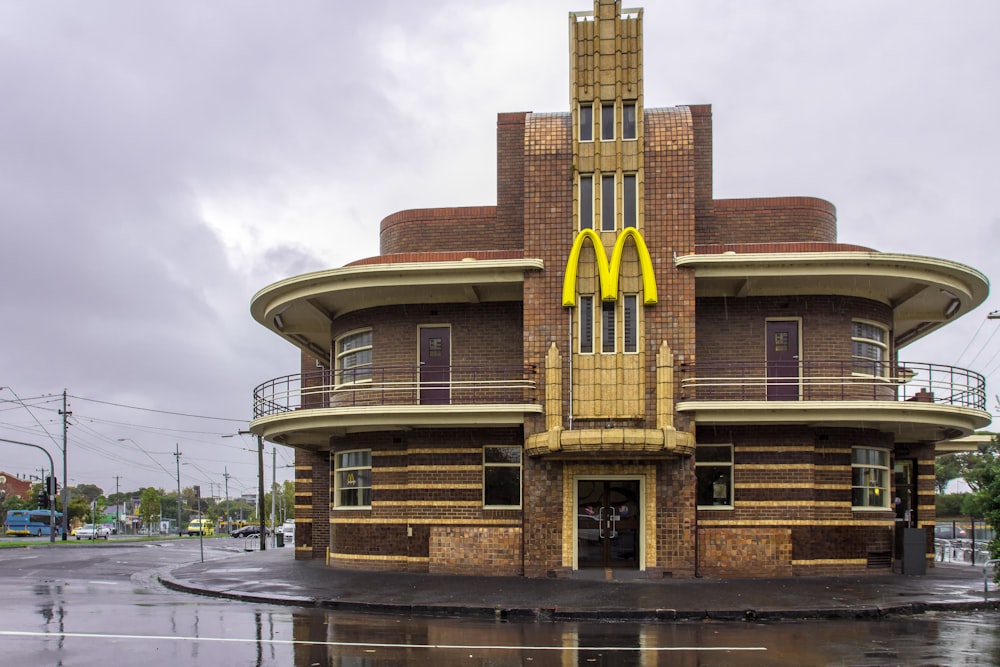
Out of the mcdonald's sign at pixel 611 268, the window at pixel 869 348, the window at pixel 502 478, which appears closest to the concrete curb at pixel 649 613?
the window at pixel 502 478

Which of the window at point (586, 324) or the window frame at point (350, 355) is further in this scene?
the window frame at point (350, 355)

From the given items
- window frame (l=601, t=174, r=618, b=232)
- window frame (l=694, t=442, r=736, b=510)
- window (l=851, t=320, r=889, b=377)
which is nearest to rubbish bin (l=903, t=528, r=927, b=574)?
window (l=851, t=320, r=889, b=377)

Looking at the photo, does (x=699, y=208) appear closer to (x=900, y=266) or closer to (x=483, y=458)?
(x=900, y=266)

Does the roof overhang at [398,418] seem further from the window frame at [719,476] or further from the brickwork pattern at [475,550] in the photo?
the window frame at [719,476]

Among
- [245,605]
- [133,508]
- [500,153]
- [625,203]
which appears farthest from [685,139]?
[133,508]

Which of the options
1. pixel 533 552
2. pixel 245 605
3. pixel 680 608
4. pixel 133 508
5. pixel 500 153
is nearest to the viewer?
pixel 680 608

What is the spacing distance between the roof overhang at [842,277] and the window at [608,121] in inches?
142

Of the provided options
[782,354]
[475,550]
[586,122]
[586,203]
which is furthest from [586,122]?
[475,550]

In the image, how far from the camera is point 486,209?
2602 cm

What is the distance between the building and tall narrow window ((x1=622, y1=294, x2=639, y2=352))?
0.04 meters

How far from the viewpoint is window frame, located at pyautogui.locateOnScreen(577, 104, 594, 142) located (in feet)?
77.8

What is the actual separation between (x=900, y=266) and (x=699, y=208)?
517 centimetres

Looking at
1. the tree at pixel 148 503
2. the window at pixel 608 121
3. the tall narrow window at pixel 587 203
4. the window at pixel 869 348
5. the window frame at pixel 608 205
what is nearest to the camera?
the window frame at pixel 608 205

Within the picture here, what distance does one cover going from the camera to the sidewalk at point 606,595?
16.9 meters
